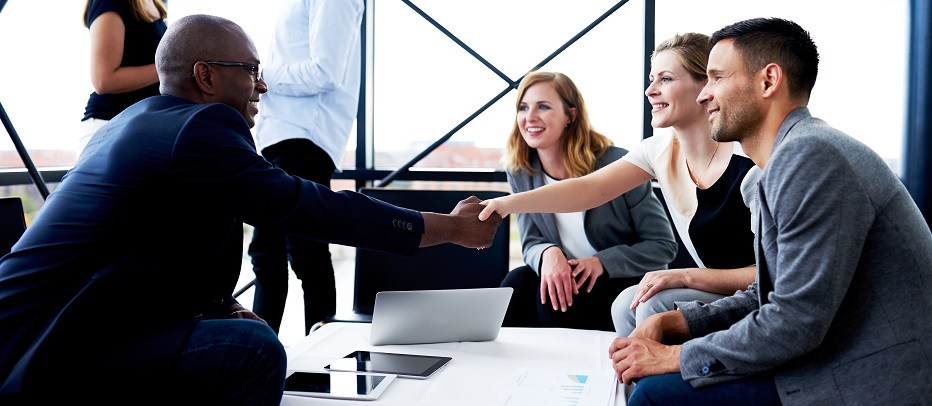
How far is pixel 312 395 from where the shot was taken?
149cm

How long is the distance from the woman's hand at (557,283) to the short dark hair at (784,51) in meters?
1.12

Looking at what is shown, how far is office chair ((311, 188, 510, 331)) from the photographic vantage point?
283 centimetres

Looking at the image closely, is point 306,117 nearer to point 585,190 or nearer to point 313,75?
point 313,75

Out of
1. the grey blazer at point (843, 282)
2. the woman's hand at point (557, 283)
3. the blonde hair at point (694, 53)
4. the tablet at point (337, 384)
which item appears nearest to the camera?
the grey blazer at point (843, 282)

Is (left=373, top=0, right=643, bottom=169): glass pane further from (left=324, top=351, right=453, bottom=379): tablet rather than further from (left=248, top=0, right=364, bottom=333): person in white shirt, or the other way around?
(left=324, top=351, right=453, bottom=379): tablet

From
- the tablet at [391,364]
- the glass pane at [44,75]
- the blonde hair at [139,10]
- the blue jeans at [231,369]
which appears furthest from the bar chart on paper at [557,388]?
the glass pane at [44,75]

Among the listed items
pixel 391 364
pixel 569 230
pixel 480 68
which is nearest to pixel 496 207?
pixel 569 230

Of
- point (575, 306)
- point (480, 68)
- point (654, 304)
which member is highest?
point (480, 68)

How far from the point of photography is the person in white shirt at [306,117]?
2.74 m

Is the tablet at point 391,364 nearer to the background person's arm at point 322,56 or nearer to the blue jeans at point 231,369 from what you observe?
the blue jeans at point 231,369

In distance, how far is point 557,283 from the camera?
8.24 feet

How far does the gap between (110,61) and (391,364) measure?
54.9 inches

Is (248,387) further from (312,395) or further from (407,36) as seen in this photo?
(407,36)

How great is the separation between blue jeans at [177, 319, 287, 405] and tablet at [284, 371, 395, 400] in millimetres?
105
